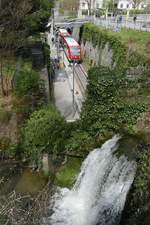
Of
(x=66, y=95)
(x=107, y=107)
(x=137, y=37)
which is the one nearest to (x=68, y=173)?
(x=107, y=107)

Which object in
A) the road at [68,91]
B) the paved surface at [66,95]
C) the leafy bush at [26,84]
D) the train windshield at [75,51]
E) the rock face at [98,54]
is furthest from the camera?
the train windshield at [75,51]

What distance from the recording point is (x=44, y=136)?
18.5 metres

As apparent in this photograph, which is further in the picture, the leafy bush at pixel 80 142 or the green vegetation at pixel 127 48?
the green vegetation at pixel 127 48

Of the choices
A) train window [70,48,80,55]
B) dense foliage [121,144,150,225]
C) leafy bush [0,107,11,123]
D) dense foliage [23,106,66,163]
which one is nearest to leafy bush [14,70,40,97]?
leafy bush [0,107,11,123]

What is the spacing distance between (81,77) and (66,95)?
17.8 feet

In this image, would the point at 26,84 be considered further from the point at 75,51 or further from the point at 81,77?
the point at 75,51

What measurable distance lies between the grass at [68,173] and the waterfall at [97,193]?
0.93 feet

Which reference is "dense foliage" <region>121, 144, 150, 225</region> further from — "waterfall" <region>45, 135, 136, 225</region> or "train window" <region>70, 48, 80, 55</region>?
"train window" <region>70, 48, 80, 55</region>

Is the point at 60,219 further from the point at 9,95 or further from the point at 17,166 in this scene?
the point at 9,95

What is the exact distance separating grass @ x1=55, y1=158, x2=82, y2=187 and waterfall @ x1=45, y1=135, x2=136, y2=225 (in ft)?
0.93

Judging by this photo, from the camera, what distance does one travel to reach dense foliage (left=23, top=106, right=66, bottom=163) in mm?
18517

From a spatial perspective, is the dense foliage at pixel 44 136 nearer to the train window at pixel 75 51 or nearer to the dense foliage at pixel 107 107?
the dense foliage at pixel 107 107

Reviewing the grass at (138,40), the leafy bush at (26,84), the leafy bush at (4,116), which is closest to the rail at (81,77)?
the grass at (138,40)

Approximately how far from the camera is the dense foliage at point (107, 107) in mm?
19125
